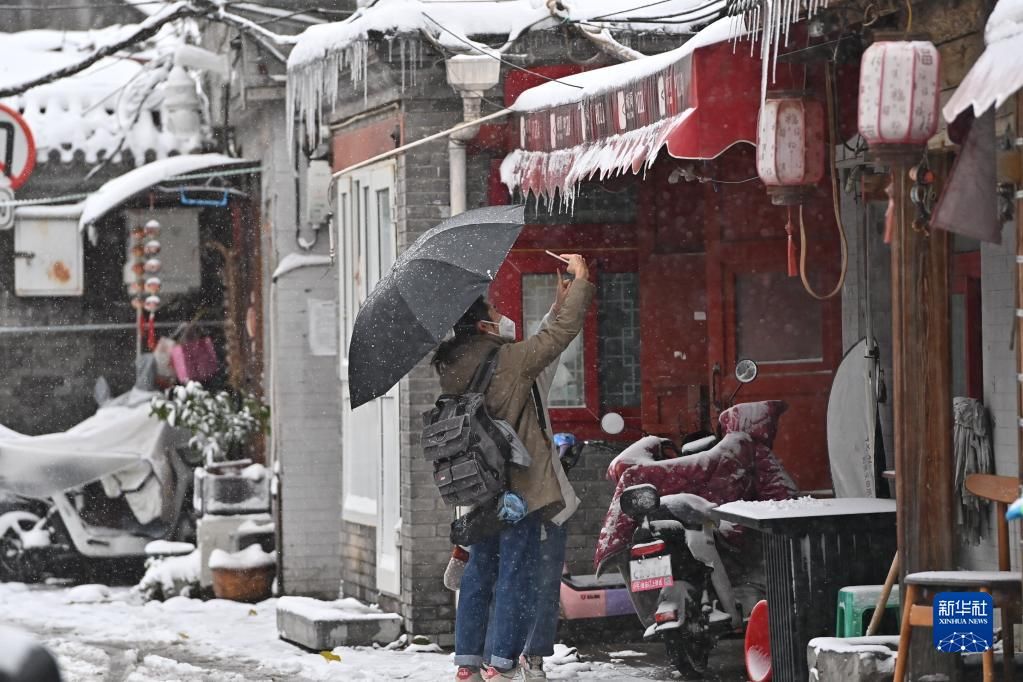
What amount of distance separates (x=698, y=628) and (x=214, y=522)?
6082 mm

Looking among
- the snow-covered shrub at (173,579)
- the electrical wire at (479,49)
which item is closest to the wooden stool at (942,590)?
the electrical wire at (479,49)

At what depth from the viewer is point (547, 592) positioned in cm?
942

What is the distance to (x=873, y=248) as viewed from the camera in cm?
1098

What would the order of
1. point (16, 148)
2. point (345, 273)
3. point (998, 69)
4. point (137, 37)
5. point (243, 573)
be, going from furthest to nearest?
point (137, 37) → point (16, 148) → point (243, 573) → point (345, 273) → point (998, 69)

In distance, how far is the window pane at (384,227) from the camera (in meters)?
12.2

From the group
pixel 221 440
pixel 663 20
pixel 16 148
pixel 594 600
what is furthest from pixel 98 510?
pixel 663 20

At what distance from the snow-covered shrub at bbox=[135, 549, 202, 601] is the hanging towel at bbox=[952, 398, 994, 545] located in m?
7.90

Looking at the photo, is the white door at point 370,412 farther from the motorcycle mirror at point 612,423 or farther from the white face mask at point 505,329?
the white face mask at point 505,329

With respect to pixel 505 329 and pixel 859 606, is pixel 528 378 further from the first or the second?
pixel 859 606

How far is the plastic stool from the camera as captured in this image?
7922mm

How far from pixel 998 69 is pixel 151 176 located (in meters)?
12.1

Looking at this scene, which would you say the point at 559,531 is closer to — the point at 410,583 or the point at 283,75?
the point at 410,583

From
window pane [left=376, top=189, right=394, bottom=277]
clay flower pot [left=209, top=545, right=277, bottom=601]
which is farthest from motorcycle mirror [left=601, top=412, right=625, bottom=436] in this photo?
clay flower pot [left=209, top=545, right=277, bottom=601]

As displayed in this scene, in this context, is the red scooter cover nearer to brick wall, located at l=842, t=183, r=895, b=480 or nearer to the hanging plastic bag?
brick wall, located at l=842, t=183, r=895, b=480
